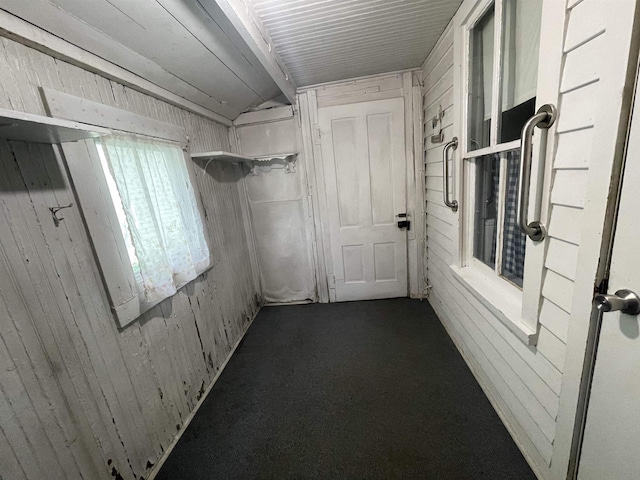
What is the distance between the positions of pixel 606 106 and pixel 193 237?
208 cm

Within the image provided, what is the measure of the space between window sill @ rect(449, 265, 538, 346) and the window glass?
0.28 feet

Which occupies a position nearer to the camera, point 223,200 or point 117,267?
point 117,267

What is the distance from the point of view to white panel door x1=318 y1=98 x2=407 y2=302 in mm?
2398

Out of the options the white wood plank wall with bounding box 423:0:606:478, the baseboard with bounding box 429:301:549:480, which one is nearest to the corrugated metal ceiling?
the white wood plank wall with bounding box 423:0:606:478

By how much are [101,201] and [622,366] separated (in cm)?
206

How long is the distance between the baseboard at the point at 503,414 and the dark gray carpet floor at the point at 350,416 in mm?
33

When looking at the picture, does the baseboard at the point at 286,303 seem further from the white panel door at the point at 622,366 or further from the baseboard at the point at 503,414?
the white panel door at the point at 622,366

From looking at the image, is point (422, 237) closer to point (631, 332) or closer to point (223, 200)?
point (631, 332)

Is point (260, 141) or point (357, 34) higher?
point (357, 34)

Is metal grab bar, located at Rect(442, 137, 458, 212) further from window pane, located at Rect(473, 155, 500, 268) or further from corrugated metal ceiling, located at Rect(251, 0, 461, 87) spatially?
corrugated metal ceiling, located at Rect(251, 0, 461, 87)

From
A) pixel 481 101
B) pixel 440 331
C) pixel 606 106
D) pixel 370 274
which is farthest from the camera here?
pixel 370 274

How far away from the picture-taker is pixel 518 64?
3.61 ft

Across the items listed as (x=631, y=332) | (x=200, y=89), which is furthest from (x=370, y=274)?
(x=200, y=89)

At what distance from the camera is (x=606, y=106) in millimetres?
667
